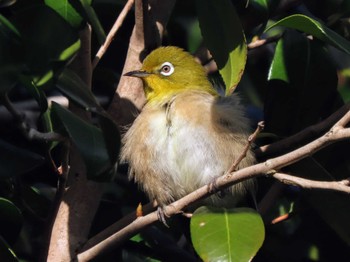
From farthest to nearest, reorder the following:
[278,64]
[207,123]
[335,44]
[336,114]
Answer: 1. [207,123]
2. [278,64]
3. [336,114]
4. [335,44]

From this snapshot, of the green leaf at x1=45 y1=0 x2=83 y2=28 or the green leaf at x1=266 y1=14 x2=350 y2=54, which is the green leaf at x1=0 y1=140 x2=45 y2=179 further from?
the green leaf at x1=266 y1=14 x2=350 y2=54

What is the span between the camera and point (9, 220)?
341 centimetres

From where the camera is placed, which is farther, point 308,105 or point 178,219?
point 178,219

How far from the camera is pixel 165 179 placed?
428 centimetres

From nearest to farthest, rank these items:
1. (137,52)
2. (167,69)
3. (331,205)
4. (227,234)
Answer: (227,234) → (331,205) → (137,52) → (167,69)

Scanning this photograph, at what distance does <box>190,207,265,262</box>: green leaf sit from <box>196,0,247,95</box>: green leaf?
0.57 metres

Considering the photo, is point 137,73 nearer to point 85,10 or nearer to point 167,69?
point 167,69

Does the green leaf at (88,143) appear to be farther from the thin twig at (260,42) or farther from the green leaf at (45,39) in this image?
the thin twig at (260,42)

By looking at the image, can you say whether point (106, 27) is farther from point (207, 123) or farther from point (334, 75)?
point (334, 75)

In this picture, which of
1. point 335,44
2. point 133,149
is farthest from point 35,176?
point 335,44

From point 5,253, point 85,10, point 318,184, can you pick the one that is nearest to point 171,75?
point 85,10

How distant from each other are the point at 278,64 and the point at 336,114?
50 centimetres

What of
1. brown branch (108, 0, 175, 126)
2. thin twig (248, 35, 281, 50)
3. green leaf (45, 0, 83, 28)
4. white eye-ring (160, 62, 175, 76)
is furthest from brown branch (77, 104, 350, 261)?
white eye-ring (160, 62, 175, 76)

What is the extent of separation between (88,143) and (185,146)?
1.20 m
